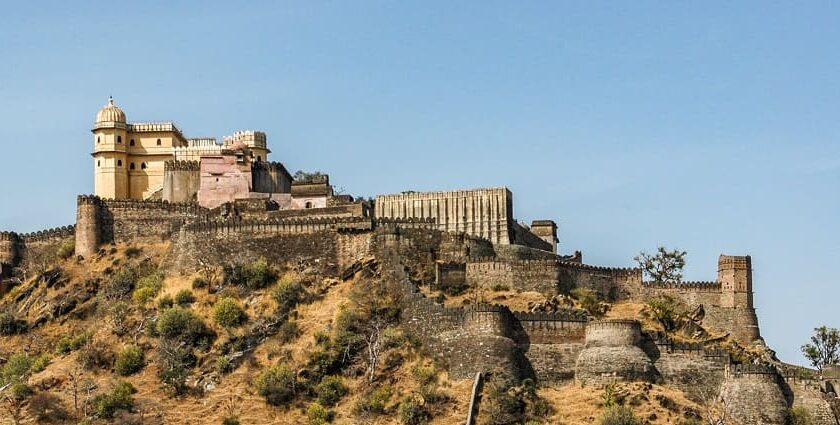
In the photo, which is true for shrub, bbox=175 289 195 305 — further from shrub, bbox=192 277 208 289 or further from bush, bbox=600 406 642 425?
bush, bbox=600 406 642 425

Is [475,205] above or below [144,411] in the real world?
above

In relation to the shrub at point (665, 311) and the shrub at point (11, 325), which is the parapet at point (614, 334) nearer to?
the shrub at point (665, 311)

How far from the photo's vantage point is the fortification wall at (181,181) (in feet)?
326

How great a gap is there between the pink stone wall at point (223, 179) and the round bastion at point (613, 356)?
2382 cm

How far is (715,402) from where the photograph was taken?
80.9 meters

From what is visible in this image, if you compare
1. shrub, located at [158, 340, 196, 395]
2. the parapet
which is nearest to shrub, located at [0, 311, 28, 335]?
shrub, located at [158, 340, 196, 395]

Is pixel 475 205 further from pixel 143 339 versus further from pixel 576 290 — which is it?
pixel 143 339

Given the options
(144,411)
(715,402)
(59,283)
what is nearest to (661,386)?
(715,402)

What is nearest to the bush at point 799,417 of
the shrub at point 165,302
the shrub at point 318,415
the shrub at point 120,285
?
the shrub at point 318,415

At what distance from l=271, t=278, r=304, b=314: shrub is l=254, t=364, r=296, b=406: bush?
5.26m

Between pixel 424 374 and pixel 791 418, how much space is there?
48.3 ft

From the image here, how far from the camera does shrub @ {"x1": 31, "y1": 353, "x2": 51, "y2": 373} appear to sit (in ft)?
282

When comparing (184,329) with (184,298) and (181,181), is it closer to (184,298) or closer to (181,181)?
(184,298)

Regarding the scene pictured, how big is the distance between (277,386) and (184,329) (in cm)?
664
